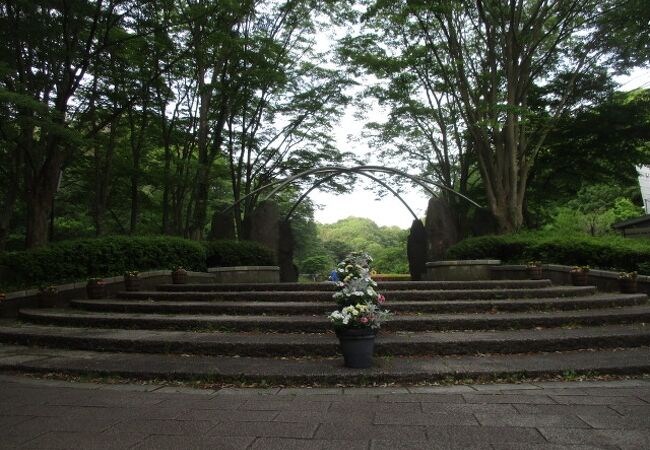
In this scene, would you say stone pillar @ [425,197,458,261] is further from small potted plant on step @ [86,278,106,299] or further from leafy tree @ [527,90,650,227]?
small potted plant on step @ [86,278,106,299]

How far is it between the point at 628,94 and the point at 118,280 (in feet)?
53.0

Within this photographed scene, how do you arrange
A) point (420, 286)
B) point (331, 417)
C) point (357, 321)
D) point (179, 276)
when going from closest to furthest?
point (331, 417)
point (357, 321)
point (420, 286)
point (179, 276)

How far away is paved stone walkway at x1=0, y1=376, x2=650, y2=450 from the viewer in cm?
307

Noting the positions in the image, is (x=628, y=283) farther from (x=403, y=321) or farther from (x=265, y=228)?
(x=265, y=228)

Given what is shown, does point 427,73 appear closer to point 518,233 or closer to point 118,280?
point 518,233

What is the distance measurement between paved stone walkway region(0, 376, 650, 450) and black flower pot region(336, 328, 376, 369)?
0.48m

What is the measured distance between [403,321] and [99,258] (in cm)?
701

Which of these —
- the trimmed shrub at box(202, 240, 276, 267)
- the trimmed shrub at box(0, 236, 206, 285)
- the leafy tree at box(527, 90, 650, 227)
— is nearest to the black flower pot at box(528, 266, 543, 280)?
the trimmed shrub at box(202, 240, 276, 267)

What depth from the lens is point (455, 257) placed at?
39.3 feet

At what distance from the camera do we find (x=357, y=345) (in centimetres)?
489

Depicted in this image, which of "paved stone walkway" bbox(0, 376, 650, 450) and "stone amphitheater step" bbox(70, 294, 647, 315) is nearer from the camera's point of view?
"paved stone walkway" bbox(0, 376, 650, 450)

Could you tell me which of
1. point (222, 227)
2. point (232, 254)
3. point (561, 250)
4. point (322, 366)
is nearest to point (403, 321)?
point (322, 366)

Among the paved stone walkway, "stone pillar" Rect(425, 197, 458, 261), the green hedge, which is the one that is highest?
"stone pillar" Rect(425, 197, 458, 261)

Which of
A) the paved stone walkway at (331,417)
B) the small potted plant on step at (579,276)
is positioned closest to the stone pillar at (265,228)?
the small potted plant on step at (579,276)
